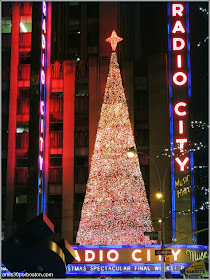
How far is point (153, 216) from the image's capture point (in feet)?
128

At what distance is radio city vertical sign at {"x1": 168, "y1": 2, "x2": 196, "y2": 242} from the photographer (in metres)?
38.5

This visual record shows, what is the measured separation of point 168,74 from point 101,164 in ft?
32.8

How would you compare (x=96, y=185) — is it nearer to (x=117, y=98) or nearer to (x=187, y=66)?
(x=117, y=98)

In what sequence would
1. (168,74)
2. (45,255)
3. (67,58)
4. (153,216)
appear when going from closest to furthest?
(45,255), (153,216), (168,74), (67,58)

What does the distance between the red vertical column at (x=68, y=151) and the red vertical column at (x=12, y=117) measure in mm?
4352

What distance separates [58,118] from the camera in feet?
139

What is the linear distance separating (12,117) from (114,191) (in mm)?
11473

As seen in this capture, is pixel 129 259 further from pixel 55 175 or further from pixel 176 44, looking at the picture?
pixel 176 44

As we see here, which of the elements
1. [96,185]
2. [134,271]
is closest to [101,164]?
[96,185]

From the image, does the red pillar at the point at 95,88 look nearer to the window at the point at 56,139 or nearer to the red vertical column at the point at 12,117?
the window at the point at 56,139

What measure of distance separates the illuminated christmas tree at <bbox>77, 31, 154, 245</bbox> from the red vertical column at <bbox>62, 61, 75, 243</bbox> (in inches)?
90.1

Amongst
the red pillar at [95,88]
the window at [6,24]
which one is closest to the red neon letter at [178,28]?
the red pillar at [95,88]

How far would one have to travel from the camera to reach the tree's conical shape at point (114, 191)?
36781 mm

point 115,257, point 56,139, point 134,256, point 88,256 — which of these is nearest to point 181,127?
point 56,139
